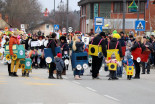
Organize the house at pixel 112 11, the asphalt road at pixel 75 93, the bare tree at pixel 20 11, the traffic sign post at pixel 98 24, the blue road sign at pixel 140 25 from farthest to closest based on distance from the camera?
the bare tree at pixel 20 11
the house at pixel 112 11
the traffic sign post at pixel 98 24
the blue road sign at pixel 140 25
the asphalt road at pixel 75 93

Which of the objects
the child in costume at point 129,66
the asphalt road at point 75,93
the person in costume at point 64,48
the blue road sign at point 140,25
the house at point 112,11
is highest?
the house at point 112,11

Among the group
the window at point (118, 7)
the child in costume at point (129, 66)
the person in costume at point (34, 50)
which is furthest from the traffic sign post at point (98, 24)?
the window at point (118, 7)

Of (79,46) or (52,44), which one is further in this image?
(79,46)

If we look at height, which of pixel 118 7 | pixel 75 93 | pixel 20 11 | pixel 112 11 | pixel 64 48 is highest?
pixel 20 11

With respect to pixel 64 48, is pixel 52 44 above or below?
above

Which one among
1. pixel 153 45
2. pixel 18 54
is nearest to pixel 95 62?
pixel 18 54

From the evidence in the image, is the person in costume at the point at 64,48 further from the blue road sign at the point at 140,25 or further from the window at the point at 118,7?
the window at the point at 118,7

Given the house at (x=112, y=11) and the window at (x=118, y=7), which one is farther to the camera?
the window at (x=118, y=7)

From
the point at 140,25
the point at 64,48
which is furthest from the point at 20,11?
the point at 64,48

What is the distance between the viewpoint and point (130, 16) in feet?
271

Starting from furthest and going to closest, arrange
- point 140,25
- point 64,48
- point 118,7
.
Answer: point 118,7 → point 140,25 → point 64,48

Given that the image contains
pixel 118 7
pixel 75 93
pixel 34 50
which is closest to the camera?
pixel 75 93

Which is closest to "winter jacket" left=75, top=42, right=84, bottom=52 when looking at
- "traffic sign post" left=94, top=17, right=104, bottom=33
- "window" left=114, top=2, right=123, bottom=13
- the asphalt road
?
the asphalt road

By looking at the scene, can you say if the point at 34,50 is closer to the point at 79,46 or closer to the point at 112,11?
the point at 79,46
